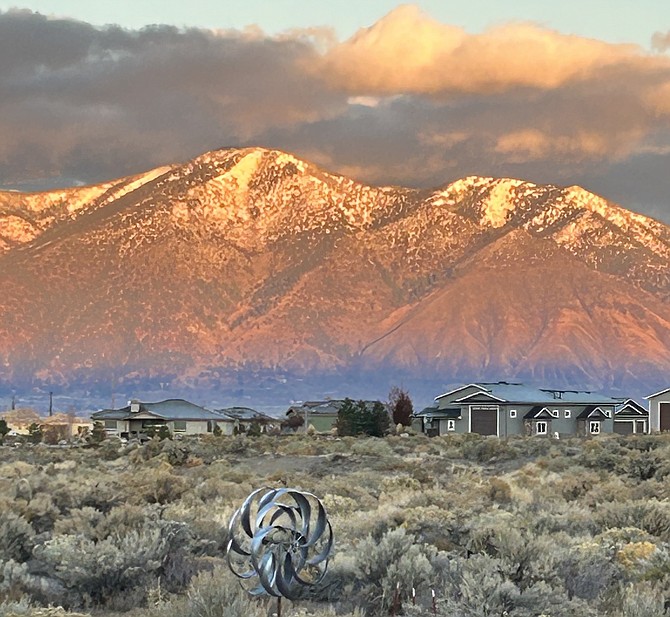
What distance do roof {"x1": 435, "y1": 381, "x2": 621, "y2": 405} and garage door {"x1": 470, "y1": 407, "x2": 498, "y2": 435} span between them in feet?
3.48

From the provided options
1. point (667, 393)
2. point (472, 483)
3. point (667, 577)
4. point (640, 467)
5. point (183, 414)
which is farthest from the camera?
point (183, 414)

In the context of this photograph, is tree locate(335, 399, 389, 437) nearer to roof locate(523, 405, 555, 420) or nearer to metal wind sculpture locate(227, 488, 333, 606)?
roof locate(523, 405, 555, 420)

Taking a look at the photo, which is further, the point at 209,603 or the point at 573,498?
the point at 573,498

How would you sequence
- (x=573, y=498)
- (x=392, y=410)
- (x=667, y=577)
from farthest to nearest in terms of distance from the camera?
(x=392, y=410) < (x=573, y=498) < (x=667, y=577)

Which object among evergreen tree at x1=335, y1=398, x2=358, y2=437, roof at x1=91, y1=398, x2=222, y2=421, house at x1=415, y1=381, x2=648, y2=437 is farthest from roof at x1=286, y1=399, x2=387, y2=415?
evergreen tree at x1=335, y1=398, x2=358, y2=437

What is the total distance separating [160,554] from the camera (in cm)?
1560

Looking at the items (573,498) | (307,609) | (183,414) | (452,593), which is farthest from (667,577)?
(183,414)

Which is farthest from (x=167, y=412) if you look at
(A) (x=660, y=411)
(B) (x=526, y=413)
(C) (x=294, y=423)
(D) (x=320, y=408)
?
(A) (x=660, y=411)

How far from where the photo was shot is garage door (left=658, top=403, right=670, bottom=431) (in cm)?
8325

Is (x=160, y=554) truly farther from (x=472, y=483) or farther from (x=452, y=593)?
(x=472, y=483)

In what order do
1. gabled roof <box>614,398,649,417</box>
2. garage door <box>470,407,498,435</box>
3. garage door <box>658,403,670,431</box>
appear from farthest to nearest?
1. gabled roof <box>614,398,649,417</box>
2. garage door <box>470,407,498,435</box>
3. garage door <box>658,403,670,431</box>

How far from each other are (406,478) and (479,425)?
55730 millimetres

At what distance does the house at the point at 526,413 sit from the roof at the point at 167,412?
30.8m

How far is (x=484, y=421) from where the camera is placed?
87625 mm
